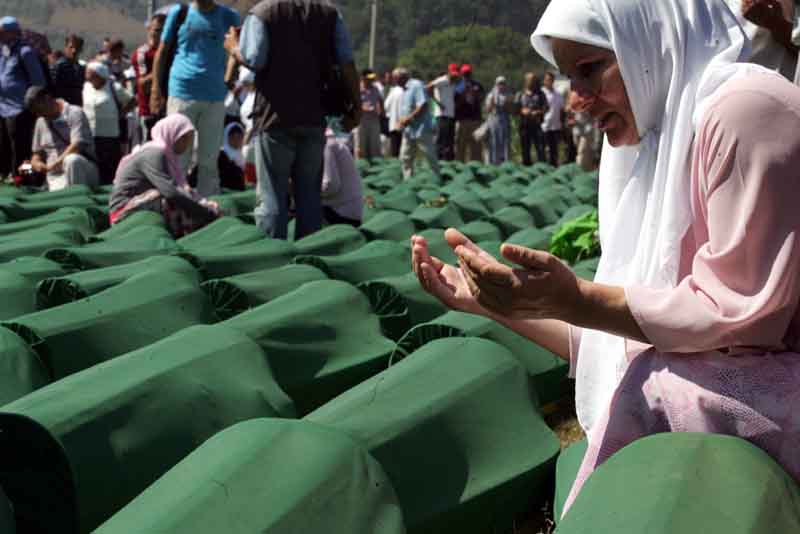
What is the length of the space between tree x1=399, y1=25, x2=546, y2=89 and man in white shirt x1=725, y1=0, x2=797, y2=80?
1113cm

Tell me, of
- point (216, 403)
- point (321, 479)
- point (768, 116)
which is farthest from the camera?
point (216, 403)

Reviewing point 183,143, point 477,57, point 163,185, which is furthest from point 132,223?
point 477,57

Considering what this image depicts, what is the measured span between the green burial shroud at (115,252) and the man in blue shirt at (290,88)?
2.53ft

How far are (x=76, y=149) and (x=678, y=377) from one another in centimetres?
796

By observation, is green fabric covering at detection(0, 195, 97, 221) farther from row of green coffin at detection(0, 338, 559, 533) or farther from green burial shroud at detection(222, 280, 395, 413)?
row of green coffin at detection(0, 338, 559, 533)

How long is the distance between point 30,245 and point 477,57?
48.4ft

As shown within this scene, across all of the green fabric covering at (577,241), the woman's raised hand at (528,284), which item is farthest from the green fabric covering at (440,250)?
the woman's raised hand at (528,284)

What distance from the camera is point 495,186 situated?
10484 millimetres

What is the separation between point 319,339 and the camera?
3.56 meters

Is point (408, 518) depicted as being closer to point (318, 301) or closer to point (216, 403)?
point (216, 403)

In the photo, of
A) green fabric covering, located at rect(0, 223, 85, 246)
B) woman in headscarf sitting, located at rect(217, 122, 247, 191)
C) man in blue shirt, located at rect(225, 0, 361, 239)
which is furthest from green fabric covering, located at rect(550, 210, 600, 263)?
woman in headscarf sitting, located at rect(217, 122, 247, 191)

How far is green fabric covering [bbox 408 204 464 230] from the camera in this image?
23.2 feet

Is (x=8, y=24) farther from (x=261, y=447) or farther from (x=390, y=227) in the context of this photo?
(x=261, y=447)

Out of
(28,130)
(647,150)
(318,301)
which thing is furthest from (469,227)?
(28,130)
